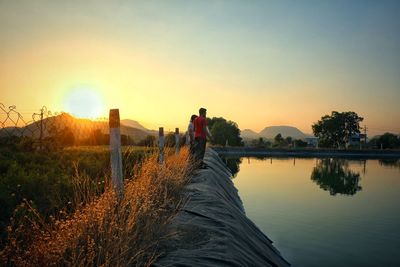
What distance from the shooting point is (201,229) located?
15.7 ft

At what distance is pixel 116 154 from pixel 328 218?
34.3 ft

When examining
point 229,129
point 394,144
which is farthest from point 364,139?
point 229,129

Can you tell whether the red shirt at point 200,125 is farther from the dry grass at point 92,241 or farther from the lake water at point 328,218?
the dry grass at point 92,241

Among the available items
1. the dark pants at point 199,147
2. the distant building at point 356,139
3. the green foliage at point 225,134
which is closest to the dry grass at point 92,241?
the dark pants at point 199,147

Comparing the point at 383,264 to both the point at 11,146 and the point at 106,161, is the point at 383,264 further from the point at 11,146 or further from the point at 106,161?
the point at 11,146

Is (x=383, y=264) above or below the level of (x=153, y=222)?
below

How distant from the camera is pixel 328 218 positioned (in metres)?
13.2

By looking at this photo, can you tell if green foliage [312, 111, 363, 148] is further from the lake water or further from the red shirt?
the red shirt

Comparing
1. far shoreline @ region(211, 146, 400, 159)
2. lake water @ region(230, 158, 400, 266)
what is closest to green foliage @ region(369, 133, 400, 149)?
far shoreline @ region(211, 146, 400, 159)

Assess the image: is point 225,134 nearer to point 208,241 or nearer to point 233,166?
point 233,166

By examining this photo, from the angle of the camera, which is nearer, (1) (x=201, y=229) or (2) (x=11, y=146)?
(1) (x=201, y=229)

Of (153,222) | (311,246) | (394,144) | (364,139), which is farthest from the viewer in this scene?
(364,139)

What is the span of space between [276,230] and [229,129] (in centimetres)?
6660

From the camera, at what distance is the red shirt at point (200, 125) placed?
37.1 ft
